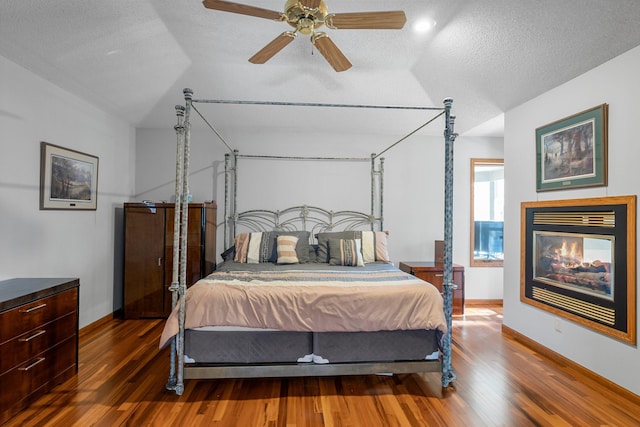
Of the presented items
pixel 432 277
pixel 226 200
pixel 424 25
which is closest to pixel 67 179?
pixel 226 200

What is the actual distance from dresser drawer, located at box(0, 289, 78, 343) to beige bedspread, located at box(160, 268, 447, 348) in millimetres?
837

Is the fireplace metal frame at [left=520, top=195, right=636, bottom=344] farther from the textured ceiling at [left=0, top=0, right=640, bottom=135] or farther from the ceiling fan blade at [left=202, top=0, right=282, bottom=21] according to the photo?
the ceiling fan blade at [left=202, top=0, right=282, bottom=21]

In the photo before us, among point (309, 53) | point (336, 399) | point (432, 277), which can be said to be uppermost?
point (309, 53)

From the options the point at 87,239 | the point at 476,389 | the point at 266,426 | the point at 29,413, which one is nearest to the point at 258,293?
the point at 266,426

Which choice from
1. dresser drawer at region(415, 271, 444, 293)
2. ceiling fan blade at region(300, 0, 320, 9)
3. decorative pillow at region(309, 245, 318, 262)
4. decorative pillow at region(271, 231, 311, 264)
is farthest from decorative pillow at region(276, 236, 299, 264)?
ceiling fan blade at region(300, 0, 320, 9)

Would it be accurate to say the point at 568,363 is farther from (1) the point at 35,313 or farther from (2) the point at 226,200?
(1) the point at 35,313

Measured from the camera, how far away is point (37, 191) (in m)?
2.97

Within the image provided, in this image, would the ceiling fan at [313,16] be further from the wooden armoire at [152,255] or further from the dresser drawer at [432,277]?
the dresser drawer at [432,277]

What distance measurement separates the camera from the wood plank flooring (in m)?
2.14

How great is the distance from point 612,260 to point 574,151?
955 millimetres

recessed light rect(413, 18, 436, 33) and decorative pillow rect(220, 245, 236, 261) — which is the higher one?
recessed light rect(413, 18, 436, 33)

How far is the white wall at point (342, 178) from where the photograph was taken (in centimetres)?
465

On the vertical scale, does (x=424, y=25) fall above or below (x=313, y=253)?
above

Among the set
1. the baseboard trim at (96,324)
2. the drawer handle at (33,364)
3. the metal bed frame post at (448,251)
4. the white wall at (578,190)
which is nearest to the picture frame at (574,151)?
the white wall at (578,190)
